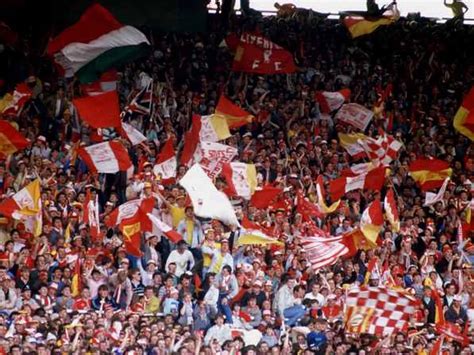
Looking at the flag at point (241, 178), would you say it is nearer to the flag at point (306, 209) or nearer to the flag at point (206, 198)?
the flag at point (306, 209)

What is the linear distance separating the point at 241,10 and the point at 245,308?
12.4 m

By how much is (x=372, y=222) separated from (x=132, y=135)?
4.17 m

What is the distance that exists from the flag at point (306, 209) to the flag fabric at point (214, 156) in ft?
3.93

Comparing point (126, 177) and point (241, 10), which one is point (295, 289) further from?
point (241, 10)

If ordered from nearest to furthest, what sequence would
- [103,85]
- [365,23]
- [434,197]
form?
[434,197]
[103,85]
[365,23]

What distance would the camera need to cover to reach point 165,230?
82.0 ft

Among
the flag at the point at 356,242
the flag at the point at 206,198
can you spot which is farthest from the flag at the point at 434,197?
the flag at the point at 206,198

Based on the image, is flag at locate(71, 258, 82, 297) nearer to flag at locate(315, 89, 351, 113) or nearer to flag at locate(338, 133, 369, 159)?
flag at locate(338, 133, 369, 159)

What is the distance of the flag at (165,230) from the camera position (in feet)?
81.9

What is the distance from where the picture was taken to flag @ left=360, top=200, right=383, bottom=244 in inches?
1017

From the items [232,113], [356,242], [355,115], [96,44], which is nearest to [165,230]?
[356,242]

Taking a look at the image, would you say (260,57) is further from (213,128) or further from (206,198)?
(206,198)

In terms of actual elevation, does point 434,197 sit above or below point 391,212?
below

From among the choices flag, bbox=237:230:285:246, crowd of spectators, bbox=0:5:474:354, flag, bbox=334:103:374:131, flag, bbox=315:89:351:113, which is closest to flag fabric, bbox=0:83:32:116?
crowd of spectators, bbox=0:5:474:354
